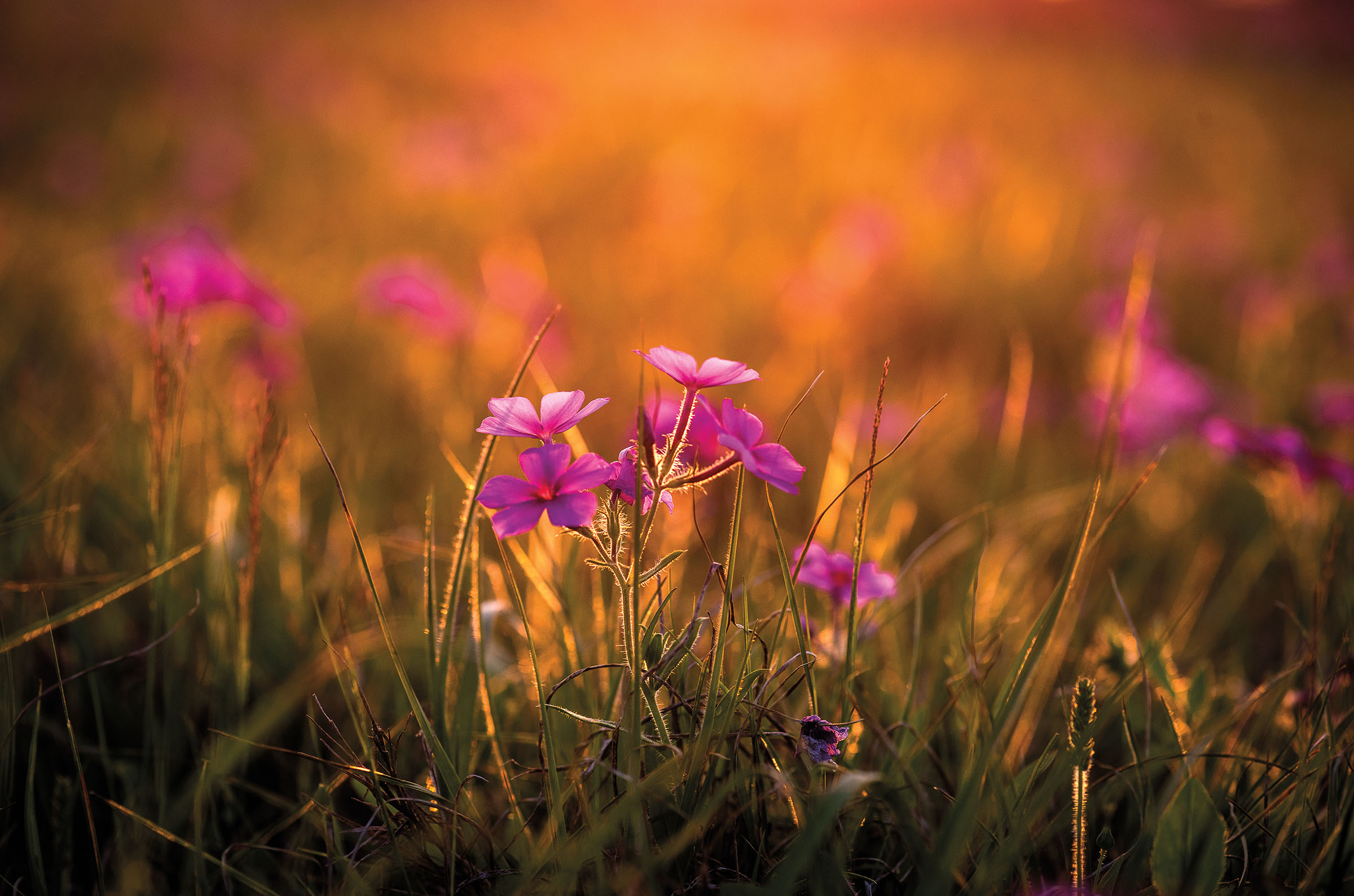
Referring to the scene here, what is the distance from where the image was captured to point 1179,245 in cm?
388

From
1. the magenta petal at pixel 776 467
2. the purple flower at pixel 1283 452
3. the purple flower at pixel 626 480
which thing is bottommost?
the purple flower at pixel 1283 452

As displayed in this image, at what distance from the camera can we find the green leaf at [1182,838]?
0.74 m

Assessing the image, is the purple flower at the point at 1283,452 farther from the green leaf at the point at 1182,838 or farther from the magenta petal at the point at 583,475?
the magenta petal at the point at 583,475

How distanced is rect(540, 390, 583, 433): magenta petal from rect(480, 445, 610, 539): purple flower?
1.7 inches

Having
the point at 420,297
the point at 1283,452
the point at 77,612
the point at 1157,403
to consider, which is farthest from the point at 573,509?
the point at 1157,403

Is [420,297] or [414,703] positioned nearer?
[414,703]

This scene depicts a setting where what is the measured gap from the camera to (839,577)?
39.3 inches

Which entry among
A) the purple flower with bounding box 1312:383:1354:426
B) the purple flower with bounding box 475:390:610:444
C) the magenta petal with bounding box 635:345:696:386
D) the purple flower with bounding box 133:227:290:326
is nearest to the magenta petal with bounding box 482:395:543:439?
the purple flower with bounding box 475:390:610:444

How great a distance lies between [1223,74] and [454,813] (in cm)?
1282

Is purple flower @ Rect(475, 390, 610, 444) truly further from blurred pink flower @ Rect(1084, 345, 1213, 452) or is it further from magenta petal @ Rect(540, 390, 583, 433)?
blurred pink flower @ Rect(1084, 345, 1213, 452)

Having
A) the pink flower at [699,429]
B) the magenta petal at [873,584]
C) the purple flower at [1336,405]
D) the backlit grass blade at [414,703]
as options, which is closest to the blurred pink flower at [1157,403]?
the purple flower at [1336,405]

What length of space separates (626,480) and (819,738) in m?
0.31

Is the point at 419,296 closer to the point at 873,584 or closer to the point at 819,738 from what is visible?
the point at 873,584

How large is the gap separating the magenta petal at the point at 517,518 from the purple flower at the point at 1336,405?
6.76 ft
